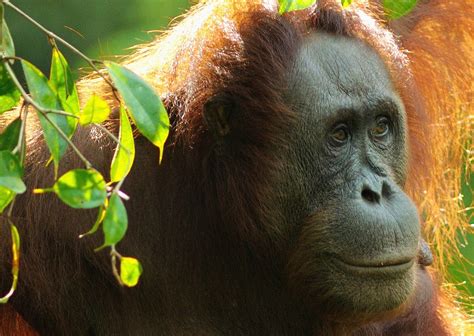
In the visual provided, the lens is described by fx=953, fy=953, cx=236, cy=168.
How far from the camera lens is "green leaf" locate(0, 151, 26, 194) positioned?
1911 millimetres

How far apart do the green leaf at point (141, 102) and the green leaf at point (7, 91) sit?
278 mm

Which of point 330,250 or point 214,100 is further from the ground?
point 214,100

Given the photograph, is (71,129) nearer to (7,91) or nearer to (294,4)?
(7,91)

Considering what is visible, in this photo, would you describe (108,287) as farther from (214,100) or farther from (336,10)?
(336,10)

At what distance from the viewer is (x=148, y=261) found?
3.55 m

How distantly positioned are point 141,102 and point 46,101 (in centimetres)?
21

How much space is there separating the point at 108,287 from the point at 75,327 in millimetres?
192

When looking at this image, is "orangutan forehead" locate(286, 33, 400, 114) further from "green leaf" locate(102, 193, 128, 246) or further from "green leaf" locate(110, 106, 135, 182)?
"green leaf" locate(102, 193, 128, 246)

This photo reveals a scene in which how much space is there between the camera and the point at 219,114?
3.44 metres

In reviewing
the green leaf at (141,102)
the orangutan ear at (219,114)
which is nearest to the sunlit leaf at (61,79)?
the green leaf at (141,102)

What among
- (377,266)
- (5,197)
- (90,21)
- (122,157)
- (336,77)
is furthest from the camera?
(90,21)

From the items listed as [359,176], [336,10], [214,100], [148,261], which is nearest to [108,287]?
[148,261]

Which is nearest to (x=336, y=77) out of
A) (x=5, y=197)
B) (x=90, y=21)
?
(x=5, y=197)

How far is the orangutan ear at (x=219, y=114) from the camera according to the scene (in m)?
3.42
